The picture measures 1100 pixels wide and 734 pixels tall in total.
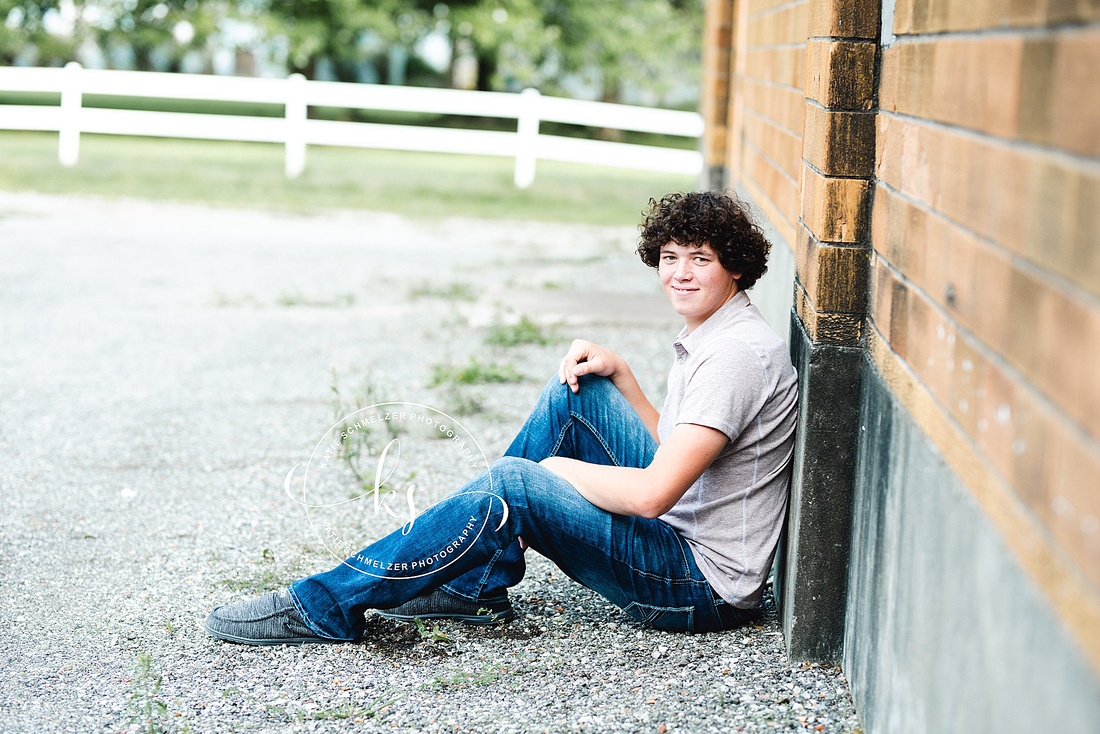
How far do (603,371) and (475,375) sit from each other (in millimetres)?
2769

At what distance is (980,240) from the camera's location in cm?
183

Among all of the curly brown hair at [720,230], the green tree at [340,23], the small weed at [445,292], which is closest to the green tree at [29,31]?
the green tree at [340,23]

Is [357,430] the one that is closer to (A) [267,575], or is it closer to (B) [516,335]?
(A) [267,575]

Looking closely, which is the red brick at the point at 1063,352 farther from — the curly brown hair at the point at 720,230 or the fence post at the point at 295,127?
the fence post at the point at 295,127

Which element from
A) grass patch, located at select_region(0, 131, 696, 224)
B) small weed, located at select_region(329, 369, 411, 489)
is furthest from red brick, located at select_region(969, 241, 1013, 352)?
grass patch, located at select_region(0, 131, 696, 224)

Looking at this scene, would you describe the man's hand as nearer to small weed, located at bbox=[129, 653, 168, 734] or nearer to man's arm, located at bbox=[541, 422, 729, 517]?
man's arm, located at bbox=[541, 422, 729, 517]

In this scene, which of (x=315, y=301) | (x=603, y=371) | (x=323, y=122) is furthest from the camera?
(x=323, y=122)

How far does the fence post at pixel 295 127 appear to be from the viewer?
16.0 m

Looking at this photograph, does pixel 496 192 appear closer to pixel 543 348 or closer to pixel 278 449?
pixel 543 348

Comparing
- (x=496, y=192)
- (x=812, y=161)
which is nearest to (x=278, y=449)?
(x=812, y=161)

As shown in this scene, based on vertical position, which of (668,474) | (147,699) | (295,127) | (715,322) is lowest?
(147,699)

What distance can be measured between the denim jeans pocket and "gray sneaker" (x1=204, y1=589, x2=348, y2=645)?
804 mm

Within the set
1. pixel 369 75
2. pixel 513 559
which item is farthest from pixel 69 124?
pixel 369 75

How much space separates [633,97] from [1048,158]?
122 ft
